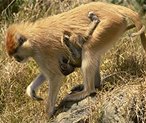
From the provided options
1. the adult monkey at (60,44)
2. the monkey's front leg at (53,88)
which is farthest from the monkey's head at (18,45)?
the monkey's front leg at (53,88)

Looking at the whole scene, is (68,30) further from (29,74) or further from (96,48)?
(29,74)

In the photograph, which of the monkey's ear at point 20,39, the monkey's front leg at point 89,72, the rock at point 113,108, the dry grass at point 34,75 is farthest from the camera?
the dry grass at point 34,75

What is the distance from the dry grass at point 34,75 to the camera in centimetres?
605

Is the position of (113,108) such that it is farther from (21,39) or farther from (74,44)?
(21,39)

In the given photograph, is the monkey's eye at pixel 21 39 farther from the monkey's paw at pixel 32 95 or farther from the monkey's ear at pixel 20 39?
the monkey's paw at pixel 32 95

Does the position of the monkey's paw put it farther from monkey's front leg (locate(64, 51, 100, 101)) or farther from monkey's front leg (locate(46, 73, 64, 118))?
monkey's front leg (locate(64, 51, 100, 101))

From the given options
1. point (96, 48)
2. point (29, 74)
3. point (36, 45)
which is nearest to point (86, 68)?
point (96, 48)

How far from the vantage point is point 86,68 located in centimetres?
567

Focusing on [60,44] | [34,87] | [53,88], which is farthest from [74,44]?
[34,87]

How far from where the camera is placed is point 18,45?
5.86 meters

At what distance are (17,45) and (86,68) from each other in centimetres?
81

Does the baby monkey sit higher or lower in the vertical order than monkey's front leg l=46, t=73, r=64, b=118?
higher

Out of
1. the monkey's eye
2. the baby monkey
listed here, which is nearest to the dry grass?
the baby monkey

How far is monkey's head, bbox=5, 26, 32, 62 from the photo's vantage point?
19.2 ft
